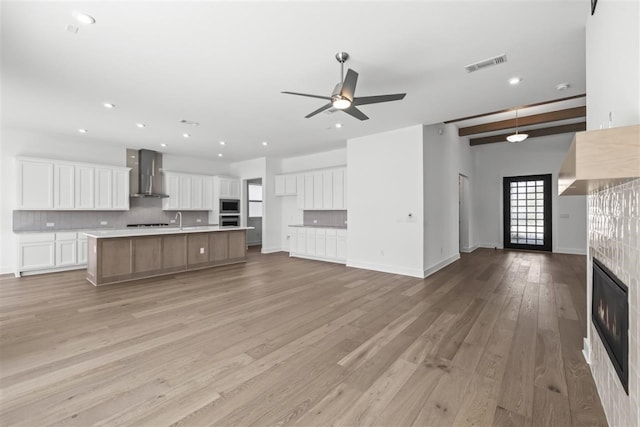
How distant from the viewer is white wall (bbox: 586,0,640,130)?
133 centimetres

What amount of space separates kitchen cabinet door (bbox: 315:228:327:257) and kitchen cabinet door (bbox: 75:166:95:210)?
5.26m

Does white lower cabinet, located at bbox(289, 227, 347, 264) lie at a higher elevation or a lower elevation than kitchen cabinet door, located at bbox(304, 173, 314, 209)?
lower

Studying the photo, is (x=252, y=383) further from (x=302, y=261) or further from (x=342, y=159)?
(x=342, y=159)

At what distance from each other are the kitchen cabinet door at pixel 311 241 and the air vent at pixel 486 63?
501cm

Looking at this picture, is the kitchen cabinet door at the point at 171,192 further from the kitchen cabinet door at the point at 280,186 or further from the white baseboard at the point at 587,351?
the white baseboard at the point at 587,351

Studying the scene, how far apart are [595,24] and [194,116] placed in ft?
16.5

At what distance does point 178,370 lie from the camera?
227 cm

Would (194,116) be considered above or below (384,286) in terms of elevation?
above

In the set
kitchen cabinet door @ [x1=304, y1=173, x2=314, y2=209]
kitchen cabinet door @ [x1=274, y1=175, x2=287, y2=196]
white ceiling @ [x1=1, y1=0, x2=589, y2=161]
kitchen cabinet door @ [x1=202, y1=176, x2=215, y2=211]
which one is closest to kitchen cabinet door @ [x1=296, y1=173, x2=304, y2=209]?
kitchen cabinet door @ [x1=304, y1=173, x2=314, y2=209]

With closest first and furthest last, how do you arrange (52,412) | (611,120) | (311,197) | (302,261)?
(611,120), (52,412), (302,261), (311,197)

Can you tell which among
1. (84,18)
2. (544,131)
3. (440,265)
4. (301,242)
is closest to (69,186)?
(84,18)

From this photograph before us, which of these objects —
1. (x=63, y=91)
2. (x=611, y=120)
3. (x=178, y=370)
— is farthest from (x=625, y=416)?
(x=63, y=91)

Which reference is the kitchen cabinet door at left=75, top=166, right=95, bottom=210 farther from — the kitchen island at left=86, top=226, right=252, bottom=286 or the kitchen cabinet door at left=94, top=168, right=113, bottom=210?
the kitchen island at left=86, top=226, right=252, bottom=286

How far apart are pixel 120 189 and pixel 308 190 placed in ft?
15.2
